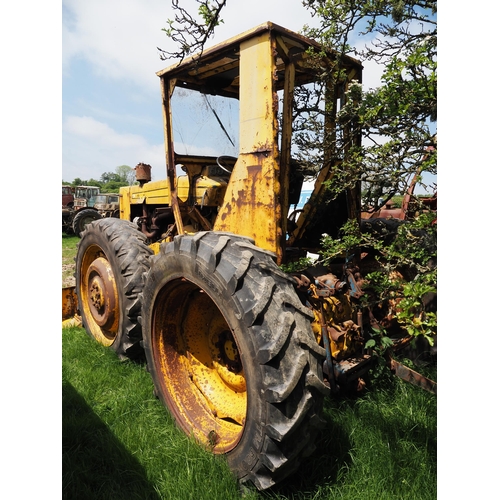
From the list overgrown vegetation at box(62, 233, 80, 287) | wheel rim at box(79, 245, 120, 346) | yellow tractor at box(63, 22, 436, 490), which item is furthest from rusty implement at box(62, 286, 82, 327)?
yellow tractor at box(63, 22, 436, 490)

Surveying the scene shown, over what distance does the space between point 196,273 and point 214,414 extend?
99cm

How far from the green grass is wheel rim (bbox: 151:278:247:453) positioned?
6.7 inches

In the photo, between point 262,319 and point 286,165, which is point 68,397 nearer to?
point 262,319

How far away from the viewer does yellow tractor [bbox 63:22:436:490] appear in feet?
6.48

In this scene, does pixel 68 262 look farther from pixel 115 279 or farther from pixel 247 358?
pixel 247 358

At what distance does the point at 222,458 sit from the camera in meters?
2.24

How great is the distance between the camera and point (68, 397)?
3.17 metres

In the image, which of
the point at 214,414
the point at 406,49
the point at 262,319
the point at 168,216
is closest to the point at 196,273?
the point at 262,319

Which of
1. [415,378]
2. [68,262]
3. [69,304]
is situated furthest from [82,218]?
[415,378]

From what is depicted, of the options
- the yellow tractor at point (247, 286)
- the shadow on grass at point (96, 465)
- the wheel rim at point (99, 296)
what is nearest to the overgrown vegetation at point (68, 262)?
the wheel rim at point (99, 296)

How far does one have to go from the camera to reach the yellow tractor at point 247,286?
197cm

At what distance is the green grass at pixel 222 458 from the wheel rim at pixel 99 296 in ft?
2.98

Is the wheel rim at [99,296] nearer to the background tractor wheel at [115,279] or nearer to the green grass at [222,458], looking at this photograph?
the background tractor wheel at [115,279]

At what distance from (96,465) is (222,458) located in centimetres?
78
